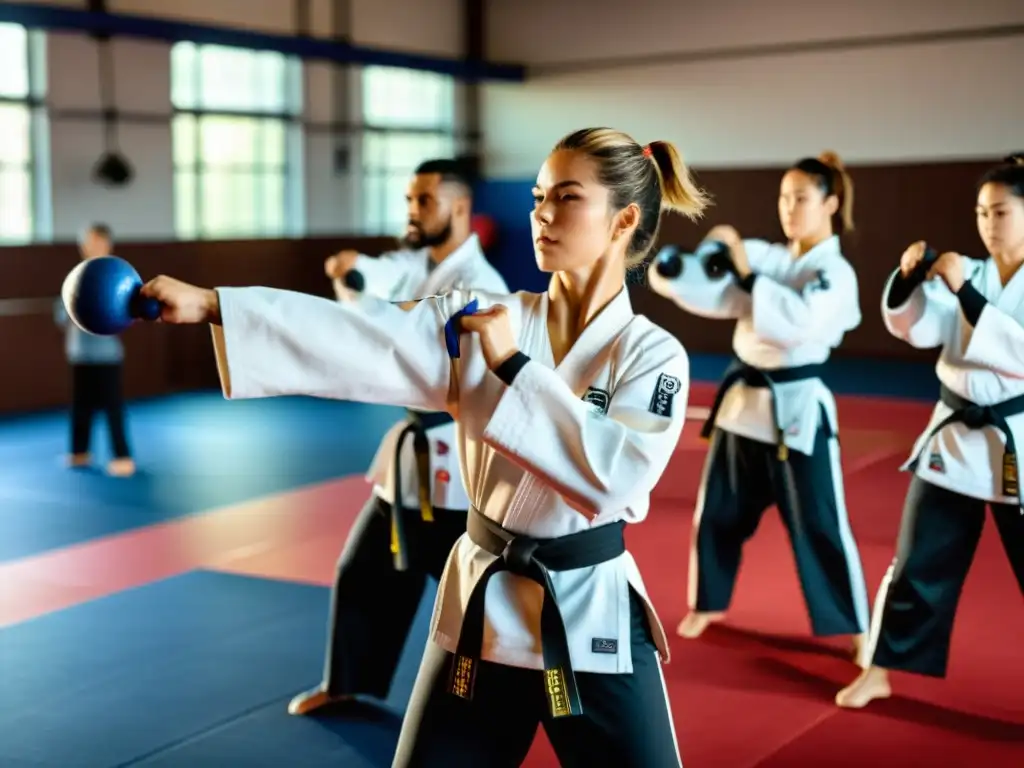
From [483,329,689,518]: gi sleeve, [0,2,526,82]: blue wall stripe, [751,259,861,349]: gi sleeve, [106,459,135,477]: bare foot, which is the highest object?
[0,2,526,82]: blue wall stripe

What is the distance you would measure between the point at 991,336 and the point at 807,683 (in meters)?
1.24

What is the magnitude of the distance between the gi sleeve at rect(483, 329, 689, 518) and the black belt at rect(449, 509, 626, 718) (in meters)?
0.15

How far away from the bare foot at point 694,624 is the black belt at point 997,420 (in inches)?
Result: 43.0

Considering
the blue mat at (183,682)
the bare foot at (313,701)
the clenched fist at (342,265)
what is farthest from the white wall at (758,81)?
the bare foot at (313,701)

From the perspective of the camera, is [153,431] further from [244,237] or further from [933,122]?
[933,122]

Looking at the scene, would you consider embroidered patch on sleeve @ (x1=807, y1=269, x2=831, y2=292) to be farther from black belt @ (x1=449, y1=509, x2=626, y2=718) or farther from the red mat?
black belt @ (x1=449, y1=509, x2=626, y2=718)

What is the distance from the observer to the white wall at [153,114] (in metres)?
10.4

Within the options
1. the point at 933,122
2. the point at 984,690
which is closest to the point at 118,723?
the point at 984,690

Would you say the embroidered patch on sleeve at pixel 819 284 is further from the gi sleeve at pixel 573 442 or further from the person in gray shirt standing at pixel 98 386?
the person in gray shirt standing at pixel 98 386

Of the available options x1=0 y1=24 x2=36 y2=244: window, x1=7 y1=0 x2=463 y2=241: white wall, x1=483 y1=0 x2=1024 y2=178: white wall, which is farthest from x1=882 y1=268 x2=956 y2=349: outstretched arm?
x1=483 y1=0 x2=1024 y2=178: white wall

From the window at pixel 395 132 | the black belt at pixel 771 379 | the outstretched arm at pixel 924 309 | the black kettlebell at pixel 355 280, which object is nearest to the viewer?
the outstretched arm at pixel 924 309

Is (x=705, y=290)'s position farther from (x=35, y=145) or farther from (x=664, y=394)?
(x=35, y=145)

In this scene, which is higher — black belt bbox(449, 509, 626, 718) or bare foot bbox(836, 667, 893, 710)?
black belt bbox(449, 509, 626, 718)

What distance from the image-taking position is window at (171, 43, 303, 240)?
1164 centimetres
